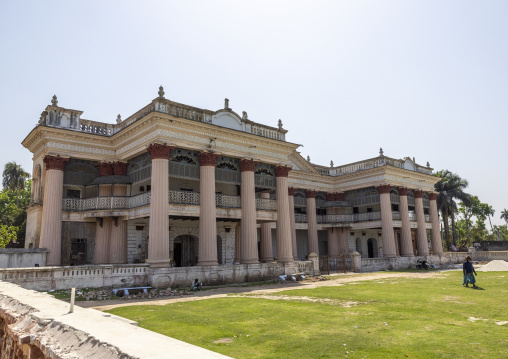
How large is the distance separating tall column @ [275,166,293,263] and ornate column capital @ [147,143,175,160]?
846 centimetres

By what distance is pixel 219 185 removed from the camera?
26484 millimetres

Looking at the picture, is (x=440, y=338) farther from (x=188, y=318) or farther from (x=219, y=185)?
(x=219, y=185)

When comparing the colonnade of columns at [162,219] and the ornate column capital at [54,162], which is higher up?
the ornate column capital at [54,162]

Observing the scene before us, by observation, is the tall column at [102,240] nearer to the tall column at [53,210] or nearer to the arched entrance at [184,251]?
the tall column at [53,210]

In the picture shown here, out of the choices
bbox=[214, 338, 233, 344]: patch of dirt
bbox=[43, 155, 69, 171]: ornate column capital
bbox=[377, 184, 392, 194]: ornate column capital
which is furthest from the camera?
bbox=[377, 184, 392, 194]: ornate column capital

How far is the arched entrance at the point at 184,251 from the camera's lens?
25828 mm

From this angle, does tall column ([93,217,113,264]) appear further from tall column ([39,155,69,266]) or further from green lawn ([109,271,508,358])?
green lawn ([109,271,508,358])

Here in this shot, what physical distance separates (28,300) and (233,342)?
396 cm

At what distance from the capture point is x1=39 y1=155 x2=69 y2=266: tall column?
20531 mm

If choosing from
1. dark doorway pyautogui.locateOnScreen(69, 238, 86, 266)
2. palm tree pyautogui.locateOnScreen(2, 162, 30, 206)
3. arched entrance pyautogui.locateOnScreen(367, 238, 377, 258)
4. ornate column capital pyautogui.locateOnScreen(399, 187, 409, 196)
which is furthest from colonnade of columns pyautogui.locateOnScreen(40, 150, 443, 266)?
palm tree pyautogui.locateOnScreen(2, 162, 30, 206)

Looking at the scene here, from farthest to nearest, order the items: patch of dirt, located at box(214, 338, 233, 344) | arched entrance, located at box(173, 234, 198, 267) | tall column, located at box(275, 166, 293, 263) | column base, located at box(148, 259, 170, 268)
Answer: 1. arched entrance, located at box(173, 234, 198, 267)
2. tall column, located at box(275, 166, 293, 263)
3. column base, located at box(148, 259, 170, 268)
4. patch of dirt, located at box(214, 338, 233, 344)

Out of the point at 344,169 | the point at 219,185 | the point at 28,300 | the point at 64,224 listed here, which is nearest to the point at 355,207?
the point at 344,169

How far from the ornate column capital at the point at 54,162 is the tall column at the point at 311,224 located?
21.2 m

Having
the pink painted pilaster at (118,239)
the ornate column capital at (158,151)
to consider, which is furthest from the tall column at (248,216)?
the pink painted pilaster at (118,239)
